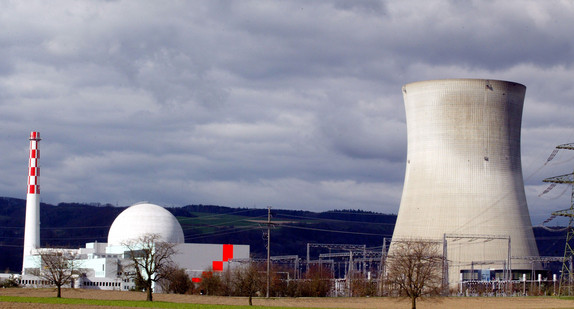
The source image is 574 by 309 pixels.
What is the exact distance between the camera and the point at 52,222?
470 ft

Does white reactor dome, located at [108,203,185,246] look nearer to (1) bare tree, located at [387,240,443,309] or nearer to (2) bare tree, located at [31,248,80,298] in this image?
(2) bare tree, located at [31,248,80,298]

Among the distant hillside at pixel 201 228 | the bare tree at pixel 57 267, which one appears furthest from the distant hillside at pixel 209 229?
the bare tree at pixel 57 267

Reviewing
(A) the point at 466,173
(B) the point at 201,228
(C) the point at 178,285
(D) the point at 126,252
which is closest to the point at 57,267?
(C) the point at 178,285

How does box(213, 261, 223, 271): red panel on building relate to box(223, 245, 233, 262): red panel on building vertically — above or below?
below

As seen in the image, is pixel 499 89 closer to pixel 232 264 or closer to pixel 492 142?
pixel 492 142

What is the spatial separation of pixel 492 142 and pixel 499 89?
244 centimetres

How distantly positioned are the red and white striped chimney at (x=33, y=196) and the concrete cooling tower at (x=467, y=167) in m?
28.2

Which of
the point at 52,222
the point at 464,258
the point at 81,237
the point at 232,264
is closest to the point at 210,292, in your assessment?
the point at 232,264

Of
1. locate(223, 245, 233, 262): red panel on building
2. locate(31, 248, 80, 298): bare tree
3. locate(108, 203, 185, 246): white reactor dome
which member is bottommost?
locate(31, 248, 80, 298): bare tree

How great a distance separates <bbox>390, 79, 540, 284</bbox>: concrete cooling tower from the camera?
35844 mm

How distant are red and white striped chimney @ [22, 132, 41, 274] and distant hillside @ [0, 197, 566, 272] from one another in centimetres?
5323

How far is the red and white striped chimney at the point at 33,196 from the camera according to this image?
5403cm

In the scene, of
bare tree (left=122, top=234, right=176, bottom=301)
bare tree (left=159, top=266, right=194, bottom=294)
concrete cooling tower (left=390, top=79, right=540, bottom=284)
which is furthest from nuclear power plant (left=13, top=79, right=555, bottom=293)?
bare tree (left=159, top=266, right=194, bottom=294)

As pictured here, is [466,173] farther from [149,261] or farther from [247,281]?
[149,261]
